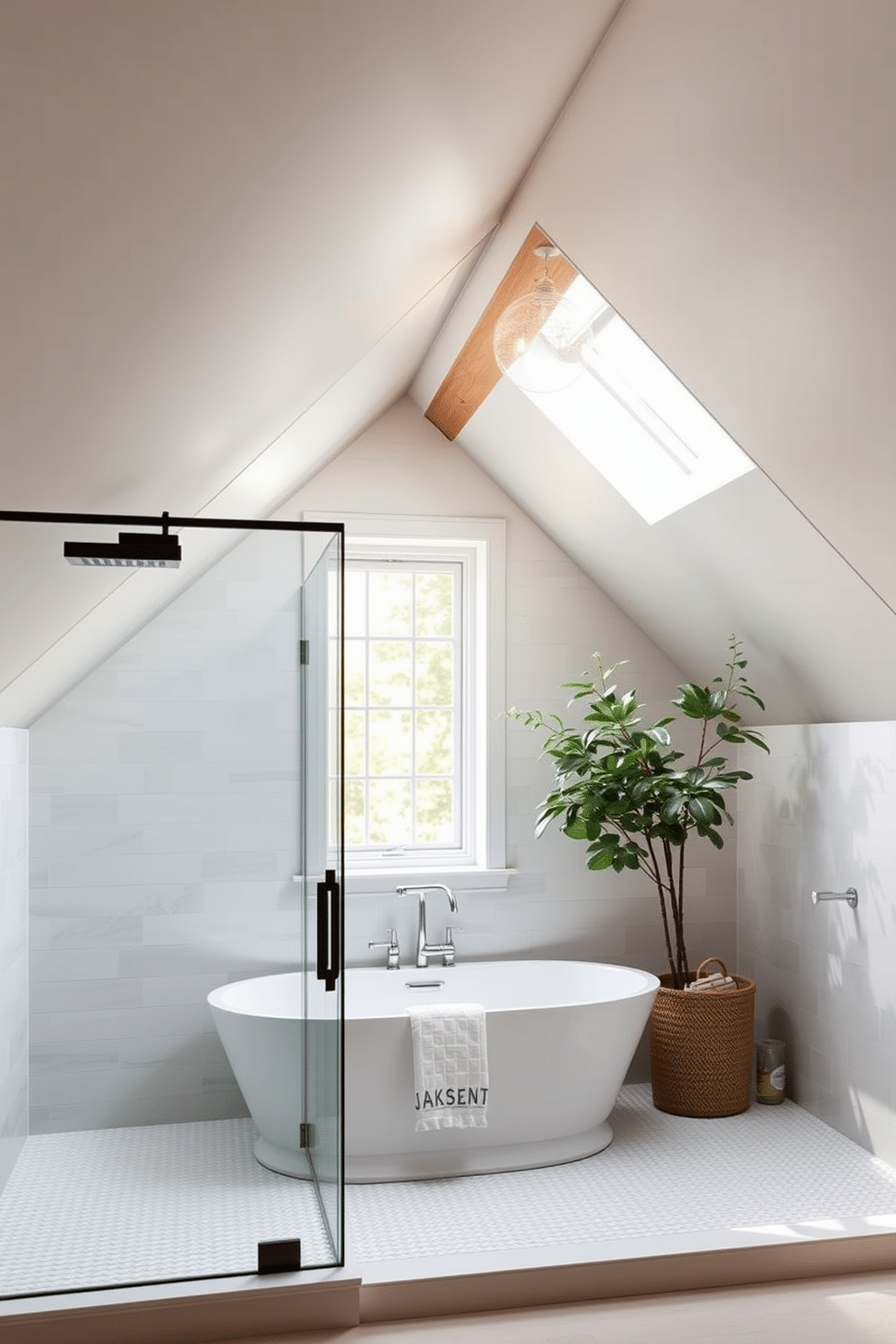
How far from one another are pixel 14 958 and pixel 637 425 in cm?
281

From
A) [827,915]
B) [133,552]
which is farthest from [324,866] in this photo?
[827,915]

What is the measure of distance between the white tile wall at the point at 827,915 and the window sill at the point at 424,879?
1.13m

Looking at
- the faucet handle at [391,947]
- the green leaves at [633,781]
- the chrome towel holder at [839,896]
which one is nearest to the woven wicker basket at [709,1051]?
the green leaves at [633,781]

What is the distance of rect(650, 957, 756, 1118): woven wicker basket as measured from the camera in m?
4.58

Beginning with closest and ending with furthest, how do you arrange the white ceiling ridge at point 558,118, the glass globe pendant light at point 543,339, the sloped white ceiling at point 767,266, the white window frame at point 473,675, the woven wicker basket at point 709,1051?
the sloped white ceiling at point 767,266 → the white ceiling ridge at point 558,118 → the glass globe pendant light at point 543,339 → the woven wicker basket at point 709,1051 → the white window frame at point 473,675

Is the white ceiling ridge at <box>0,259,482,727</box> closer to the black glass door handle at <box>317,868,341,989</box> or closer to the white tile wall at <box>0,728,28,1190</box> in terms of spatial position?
the white tile wall at <box>0,728,28,1190</box>

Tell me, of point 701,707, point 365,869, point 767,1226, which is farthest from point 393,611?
point 767,1226

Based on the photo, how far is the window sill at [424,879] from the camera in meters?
5.00

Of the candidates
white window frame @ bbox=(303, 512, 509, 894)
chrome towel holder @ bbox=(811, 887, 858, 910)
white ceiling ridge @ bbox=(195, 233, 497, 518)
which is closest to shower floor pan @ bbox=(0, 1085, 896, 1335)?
chrome towel holder @ bbox=(811, 887, 858, 910)

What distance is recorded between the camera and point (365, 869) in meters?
5.12

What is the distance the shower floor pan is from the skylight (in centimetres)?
229

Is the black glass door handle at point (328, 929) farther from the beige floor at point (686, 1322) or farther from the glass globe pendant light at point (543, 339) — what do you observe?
the glass globe pendant light at point (543, 339)

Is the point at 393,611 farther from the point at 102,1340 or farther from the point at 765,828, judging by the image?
the point at 102,1340

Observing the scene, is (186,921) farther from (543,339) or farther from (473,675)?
(473,675)
